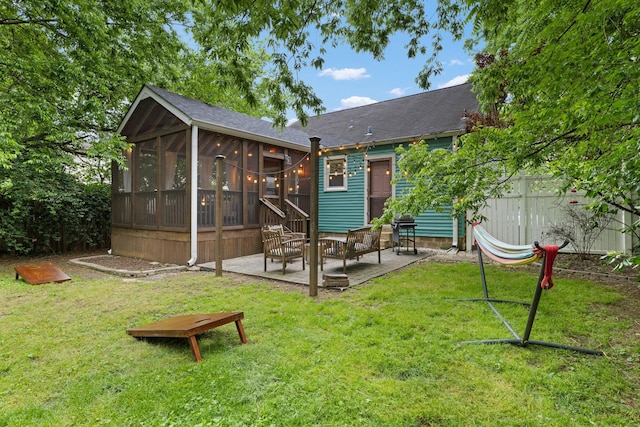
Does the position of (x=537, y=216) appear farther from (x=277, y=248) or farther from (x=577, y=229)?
(x=277, y=248)

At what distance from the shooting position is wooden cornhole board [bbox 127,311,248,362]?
108 inches

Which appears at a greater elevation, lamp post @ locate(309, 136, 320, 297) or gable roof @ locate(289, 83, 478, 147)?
gable roof @ locate(289, 83, 478, 147)

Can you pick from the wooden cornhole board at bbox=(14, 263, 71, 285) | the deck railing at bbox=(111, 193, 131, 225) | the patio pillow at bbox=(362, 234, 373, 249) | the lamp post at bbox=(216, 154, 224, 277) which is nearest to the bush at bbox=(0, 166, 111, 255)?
the deck railing at bbox=(111, 193, 131, 225)

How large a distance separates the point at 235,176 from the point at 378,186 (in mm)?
4980

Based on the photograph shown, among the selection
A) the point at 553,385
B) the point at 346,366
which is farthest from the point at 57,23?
the point at 553,385

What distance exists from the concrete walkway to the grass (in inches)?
51.6

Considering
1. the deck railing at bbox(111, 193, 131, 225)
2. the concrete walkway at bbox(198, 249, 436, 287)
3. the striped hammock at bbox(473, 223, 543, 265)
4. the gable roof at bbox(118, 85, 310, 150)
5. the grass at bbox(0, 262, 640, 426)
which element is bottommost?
the grass at bbox(0, 262, 640, 426)

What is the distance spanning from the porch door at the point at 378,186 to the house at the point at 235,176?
0.04m

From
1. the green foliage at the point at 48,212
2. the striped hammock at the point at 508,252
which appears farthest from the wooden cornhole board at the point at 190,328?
the green foliage at the point at 48,212

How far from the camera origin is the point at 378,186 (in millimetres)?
10711

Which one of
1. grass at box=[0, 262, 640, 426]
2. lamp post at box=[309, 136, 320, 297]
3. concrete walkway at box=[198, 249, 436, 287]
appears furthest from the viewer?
concrete walkway at box=[198, 249, 436, 287]

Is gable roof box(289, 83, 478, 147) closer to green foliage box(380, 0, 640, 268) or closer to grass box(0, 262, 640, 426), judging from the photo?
green foliage box(380, 0, 640, 268)

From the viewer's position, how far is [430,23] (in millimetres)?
5156

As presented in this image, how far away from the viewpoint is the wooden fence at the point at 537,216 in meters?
6.88
